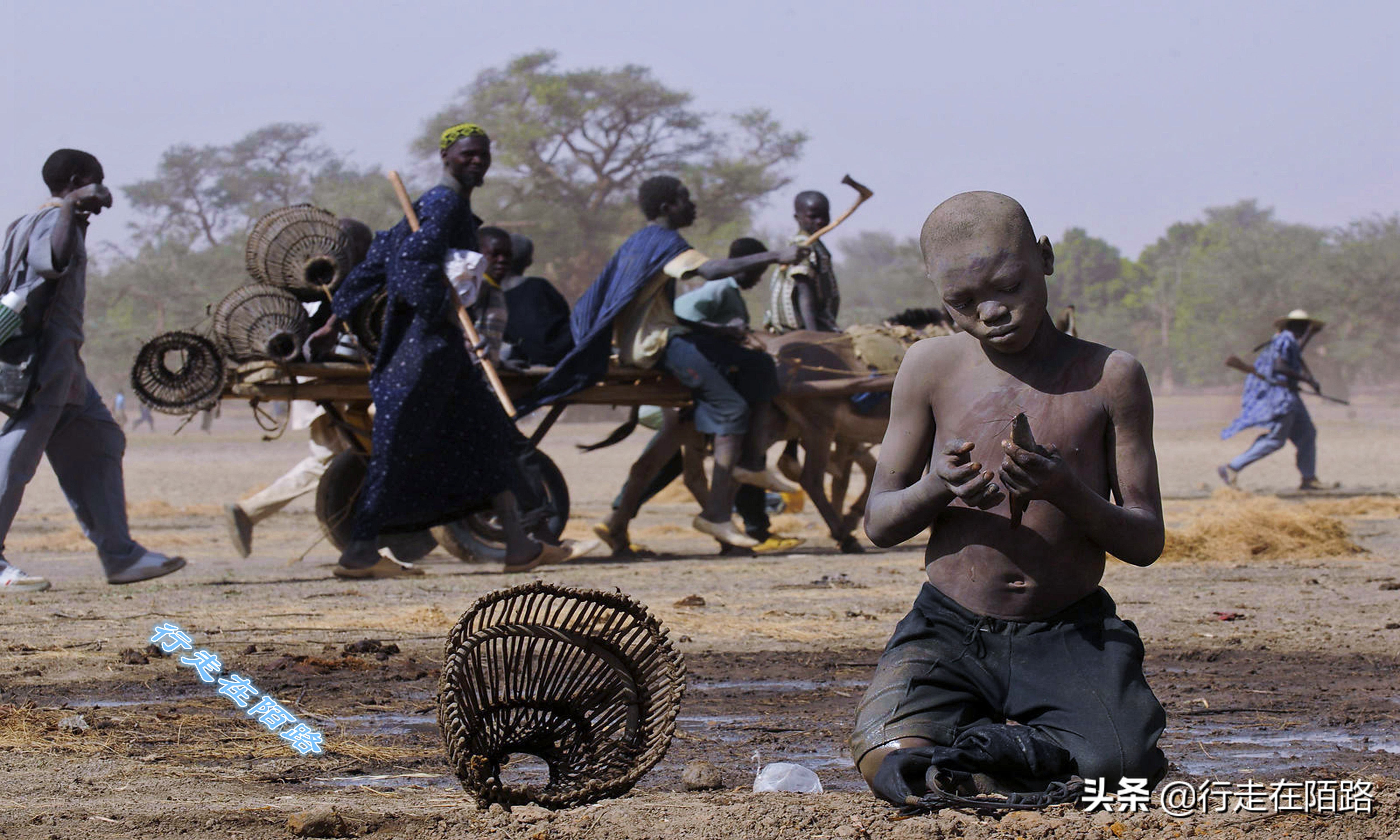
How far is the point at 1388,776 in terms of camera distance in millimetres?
4113

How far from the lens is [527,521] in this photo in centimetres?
988

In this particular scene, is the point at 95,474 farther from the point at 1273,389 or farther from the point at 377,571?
the point at 1273,389

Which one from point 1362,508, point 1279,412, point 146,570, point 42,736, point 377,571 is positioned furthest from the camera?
point 1279,412

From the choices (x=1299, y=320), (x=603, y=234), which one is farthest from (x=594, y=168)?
(x=1299, y=320)

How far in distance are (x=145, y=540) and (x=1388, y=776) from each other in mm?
10231

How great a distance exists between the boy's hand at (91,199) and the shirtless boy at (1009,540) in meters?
5.57

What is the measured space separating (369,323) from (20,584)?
7.44 feet

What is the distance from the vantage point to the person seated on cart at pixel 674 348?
9812 millimetres

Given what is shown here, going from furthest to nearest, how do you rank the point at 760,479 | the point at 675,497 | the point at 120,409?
the point at 120,409
the point at 675,497
the point at 760,479

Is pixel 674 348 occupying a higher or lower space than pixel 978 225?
lower

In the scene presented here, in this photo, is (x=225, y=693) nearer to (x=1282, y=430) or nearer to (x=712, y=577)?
(x=712, y=577)

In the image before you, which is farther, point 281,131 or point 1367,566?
point 281,131

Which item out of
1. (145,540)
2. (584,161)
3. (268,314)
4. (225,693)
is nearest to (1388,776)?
(225,693)

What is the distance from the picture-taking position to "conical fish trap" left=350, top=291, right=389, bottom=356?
9.20 metres
